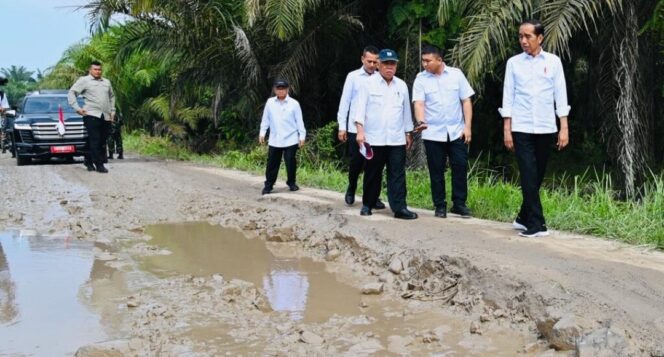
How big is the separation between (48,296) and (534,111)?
3.91 meters

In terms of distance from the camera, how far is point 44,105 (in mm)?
16609

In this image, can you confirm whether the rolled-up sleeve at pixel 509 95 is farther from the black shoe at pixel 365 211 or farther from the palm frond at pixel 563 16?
the palm frond at pixel 563 16

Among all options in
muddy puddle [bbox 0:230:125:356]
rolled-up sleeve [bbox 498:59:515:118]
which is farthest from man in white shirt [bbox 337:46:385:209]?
muddy puddle [bbox 0:230:125:356]

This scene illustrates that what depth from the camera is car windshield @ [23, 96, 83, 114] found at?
16.3 m

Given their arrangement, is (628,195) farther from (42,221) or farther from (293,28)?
(42,221)

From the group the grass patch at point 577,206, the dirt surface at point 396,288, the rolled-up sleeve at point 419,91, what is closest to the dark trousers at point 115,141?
the grass patch at point 577,206

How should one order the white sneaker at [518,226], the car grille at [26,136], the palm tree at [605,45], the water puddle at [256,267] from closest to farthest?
the water puddle at [256,267] → the white sneaker at [518,226] → the palm tree at [605,45] → the car grille at [26,136]

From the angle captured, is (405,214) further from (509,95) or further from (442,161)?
(509,95)

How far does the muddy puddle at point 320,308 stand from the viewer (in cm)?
415

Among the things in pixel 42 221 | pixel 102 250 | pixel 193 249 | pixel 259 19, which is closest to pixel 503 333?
pixel 193 249

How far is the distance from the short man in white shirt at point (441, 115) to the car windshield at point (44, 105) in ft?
35.9

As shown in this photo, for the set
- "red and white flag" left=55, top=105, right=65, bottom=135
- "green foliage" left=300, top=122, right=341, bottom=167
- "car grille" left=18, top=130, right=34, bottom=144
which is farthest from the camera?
"car grille" left=18, top=130, right=34, bottom=144

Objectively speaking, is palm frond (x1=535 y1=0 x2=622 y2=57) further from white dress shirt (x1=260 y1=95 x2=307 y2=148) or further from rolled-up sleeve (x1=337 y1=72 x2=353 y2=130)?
white dress shirt (x1=260 y1=95 x2=307 y2=148)

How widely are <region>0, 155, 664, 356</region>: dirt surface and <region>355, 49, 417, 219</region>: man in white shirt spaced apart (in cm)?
34
